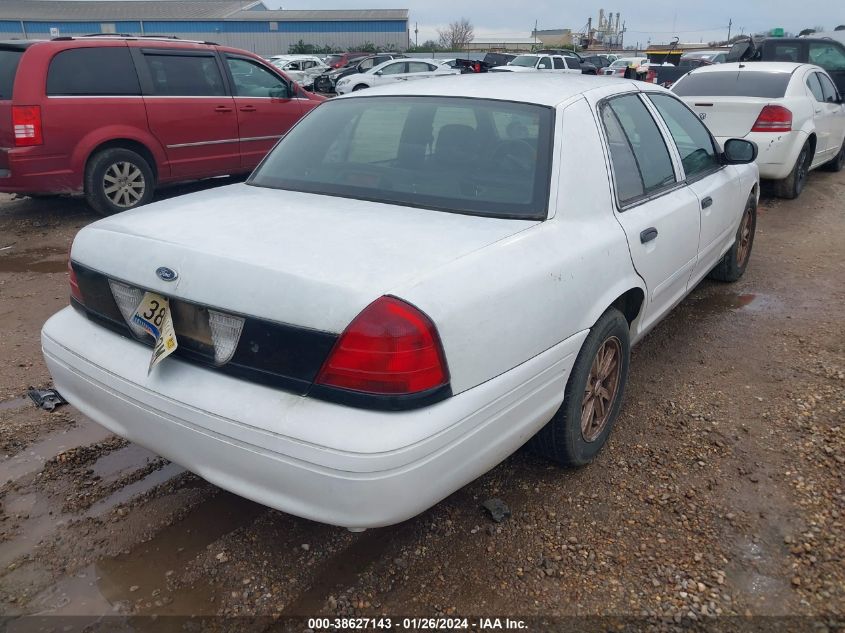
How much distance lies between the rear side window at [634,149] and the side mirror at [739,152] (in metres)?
0.89

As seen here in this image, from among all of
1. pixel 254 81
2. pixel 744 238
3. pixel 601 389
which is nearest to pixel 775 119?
pixel 744 238

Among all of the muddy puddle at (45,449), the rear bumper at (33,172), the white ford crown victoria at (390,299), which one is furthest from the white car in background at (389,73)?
the muddy puddle at (45,449)

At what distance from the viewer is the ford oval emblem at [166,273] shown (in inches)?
86.6

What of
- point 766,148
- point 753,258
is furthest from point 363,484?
point 766,148

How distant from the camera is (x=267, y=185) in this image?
3191mm

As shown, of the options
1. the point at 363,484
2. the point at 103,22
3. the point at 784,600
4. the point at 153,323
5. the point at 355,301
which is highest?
the point at 103,22

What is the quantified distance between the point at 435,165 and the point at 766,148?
6.35m

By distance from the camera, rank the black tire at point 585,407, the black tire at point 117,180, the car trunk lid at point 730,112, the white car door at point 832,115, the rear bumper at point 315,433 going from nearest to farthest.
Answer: the rear bumper at point 315,433, the black tire at point 585,407, the black tire at point 117,180, the car trunk lid at point 730,112, the white car door at point 832,115

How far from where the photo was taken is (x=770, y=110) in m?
7.66

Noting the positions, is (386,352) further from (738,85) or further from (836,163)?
(836,163)

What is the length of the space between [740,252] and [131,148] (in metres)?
5.93

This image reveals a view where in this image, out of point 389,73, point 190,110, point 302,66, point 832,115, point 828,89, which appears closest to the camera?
point 190,110

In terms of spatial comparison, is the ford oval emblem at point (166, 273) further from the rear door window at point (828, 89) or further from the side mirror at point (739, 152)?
the rear door window at point (828, 89)

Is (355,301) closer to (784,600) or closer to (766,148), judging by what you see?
(784,600)
